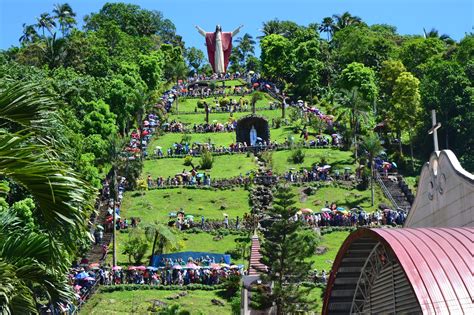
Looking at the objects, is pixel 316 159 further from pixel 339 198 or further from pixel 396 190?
pixel 339 198

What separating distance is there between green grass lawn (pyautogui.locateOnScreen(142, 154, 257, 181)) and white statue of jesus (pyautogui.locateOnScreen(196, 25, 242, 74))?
1810 inches

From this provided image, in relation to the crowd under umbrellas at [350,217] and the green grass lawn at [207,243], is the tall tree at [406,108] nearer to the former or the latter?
the crowd under umbrellas at [350,217]

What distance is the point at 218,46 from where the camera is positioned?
109750 mm

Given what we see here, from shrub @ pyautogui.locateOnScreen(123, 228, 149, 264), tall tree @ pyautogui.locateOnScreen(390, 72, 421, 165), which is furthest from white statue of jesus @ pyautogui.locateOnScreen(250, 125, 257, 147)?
shrub @ pyautogui.locateOnScreen(123, 228, 149, 264)

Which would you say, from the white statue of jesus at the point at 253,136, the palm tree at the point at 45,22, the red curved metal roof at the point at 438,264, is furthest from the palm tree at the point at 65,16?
the red curved metal roof at the point at 438,264

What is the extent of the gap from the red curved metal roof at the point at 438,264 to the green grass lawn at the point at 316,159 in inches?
1424

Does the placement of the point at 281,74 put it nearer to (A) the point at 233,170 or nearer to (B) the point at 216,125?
(B) the point at 216,125

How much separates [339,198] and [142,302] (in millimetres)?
18409

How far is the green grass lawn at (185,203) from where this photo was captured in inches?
2079

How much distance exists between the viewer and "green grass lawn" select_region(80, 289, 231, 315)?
125ft

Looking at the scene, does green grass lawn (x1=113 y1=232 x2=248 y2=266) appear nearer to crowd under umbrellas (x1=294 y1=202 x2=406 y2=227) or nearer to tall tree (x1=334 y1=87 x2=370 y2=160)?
crowd under umbrellas (x1=294 y1=202 x2=406 y2=227)

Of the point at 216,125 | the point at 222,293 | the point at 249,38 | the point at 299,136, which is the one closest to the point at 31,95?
the point at 222,293

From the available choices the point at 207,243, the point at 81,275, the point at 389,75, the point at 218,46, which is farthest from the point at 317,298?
the point at 218,46

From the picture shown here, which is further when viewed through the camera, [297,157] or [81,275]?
[297,157]
